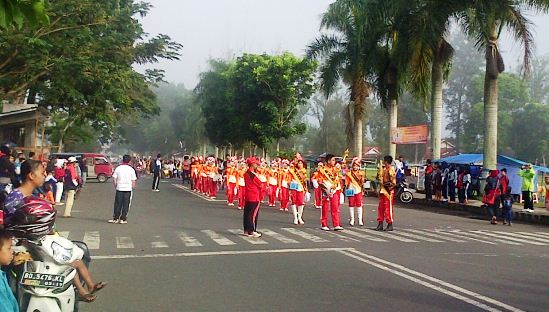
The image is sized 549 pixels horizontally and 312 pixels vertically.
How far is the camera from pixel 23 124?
30.1 metres

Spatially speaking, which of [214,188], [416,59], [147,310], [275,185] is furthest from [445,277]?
[214,188]

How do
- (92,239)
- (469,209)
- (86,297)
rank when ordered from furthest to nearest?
(469,209)
(92,239)
(86,297)

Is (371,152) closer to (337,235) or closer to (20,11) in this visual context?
(337,235)

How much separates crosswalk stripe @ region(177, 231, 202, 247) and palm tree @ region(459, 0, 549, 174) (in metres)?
15.1

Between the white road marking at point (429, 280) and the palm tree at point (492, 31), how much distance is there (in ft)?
49.5

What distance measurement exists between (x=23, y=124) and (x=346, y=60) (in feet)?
55.8

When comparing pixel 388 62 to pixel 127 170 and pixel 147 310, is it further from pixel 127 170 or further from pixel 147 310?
pixel 147 310

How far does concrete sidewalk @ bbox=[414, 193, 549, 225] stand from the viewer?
20.4m

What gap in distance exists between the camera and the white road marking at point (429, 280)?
7316 millimetres

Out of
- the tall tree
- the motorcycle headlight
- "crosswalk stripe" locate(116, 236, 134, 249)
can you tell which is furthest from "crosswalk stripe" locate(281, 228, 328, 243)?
the tall tree

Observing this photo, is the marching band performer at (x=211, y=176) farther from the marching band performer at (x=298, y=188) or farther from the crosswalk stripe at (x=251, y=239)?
the crosswalk stripe at (x=251, y=239)

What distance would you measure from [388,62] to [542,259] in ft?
68.5

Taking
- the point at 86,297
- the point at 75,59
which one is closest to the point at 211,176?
the point at 75,59

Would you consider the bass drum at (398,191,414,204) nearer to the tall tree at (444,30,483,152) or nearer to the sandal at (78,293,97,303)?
the sandal at (78,293,97,303)
